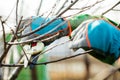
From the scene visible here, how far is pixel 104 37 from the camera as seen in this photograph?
81.5 inches

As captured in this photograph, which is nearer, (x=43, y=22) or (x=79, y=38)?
(x=79, y=38)

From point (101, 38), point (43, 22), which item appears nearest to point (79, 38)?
point (101, 38)

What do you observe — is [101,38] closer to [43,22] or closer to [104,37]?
[104,37]

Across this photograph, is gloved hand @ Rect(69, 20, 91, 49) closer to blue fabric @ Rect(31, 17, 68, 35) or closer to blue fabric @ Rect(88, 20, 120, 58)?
Answer: blue fabric @ Rect(88, 20, 120, 58)

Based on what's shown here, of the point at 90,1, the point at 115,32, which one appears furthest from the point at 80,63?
the point at 115,32

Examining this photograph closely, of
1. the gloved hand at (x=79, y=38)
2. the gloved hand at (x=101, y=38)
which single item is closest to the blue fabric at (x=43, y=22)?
the gloved hand at (x=79, y=38)

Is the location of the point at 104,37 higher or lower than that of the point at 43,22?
lower

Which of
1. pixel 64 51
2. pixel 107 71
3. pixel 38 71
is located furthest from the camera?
pixel 38 71

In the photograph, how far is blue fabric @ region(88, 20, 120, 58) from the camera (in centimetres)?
207

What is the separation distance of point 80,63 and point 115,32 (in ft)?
10.9

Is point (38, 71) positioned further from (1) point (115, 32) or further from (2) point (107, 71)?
(1) point (115, 32)

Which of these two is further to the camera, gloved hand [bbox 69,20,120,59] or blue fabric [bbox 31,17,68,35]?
blue fabric [bbox 31,17,68,35]

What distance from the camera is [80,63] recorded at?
5.39 metres

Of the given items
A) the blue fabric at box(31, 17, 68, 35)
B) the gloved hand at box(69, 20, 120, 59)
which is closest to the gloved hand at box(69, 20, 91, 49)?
the gloved hand at box(69, 20, 120, 59)
